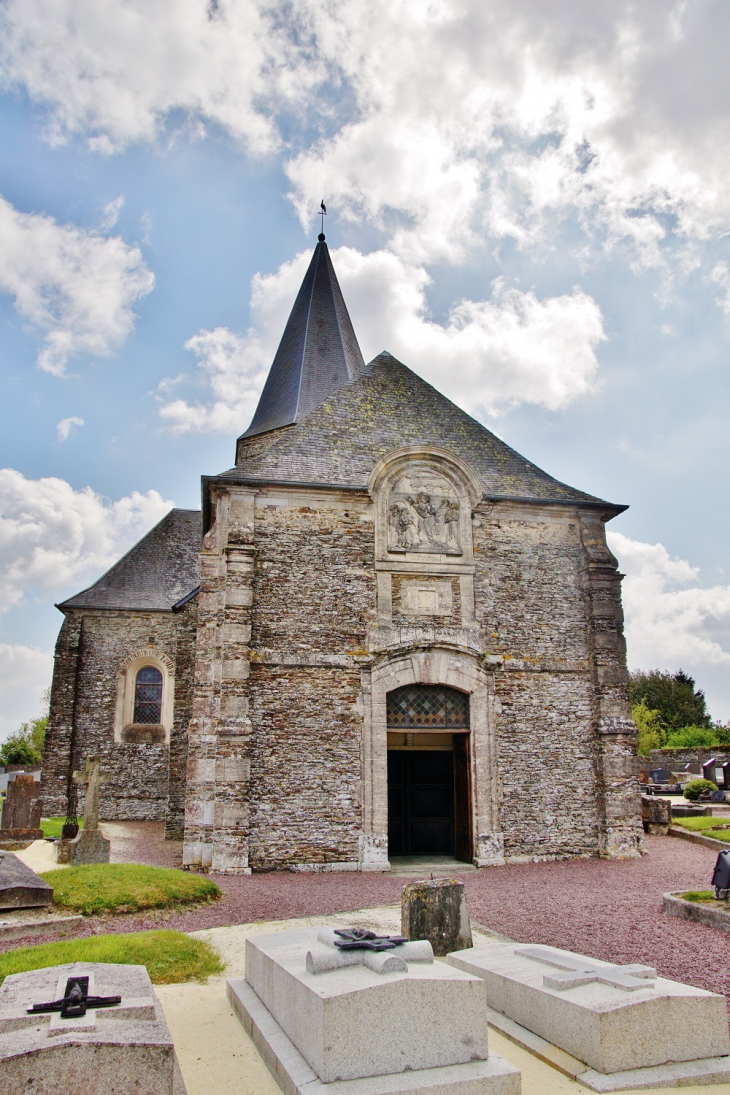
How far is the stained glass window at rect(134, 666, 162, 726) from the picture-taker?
2162 cm

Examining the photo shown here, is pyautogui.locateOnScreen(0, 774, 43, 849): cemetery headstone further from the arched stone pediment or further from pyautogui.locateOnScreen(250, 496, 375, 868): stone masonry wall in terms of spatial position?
the arched stone pediment

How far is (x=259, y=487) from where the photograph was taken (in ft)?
44.1

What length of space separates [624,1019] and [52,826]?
17513 millimetres

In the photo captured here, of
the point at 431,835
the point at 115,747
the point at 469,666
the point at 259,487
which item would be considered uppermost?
the point at 259,487

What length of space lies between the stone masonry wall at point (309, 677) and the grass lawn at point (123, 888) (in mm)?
2426

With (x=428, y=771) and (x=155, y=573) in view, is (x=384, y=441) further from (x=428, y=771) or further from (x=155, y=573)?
(x=155, y=573)

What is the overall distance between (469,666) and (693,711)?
136 feet

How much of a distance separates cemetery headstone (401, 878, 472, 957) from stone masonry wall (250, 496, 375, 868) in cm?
612

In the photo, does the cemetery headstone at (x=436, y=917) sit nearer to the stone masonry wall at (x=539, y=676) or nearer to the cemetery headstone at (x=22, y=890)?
the cemetery headstone at (x=22, y=890)

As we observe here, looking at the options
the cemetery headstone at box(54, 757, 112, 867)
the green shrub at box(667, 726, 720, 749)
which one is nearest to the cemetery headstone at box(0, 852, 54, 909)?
the cemetery headstone at box(54, 757, 112, 867)

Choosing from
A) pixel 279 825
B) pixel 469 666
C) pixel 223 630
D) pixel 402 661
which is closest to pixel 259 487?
pixel 223 630

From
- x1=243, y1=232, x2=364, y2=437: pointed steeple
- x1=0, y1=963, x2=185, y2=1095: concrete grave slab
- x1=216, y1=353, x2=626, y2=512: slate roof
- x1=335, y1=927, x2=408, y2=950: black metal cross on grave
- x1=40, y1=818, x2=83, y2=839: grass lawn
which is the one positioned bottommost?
x1=40, y1=818, x2=83, y2=839: grass lawn

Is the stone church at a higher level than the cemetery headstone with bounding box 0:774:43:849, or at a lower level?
higher

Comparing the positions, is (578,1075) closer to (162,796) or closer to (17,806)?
(17,806)
